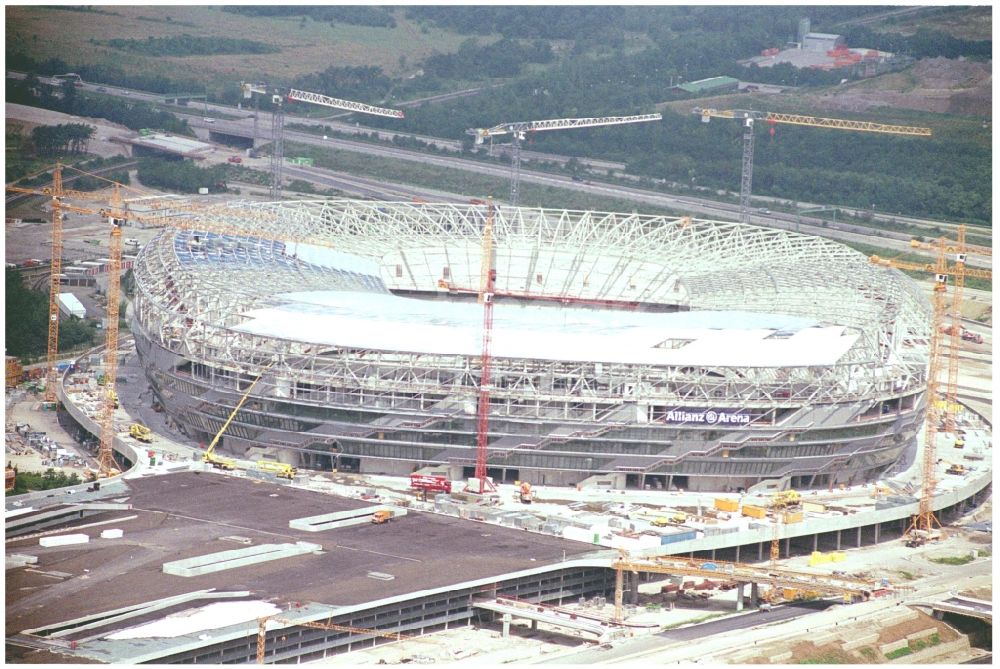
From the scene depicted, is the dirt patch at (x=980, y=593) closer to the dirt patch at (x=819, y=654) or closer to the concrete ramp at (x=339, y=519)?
the dirt patch at (x=819, y=654)

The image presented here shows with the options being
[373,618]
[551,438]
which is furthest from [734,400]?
[373,618]

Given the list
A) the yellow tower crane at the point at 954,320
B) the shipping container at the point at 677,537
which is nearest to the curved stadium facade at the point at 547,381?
the yellow tower crane at the point at 954,320

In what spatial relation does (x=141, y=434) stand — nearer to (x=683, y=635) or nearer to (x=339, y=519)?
(x=339, y=519)

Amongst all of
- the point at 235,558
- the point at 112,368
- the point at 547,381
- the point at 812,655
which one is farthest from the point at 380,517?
the point at 112,368

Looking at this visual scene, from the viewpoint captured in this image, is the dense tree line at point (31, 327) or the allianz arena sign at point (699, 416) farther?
the dense tree line at point (31, 327)

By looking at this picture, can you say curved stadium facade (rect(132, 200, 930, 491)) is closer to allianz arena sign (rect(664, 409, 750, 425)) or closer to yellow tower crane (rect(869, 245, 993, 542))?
allianz arena sign (rect(664, 409, 750, 425))

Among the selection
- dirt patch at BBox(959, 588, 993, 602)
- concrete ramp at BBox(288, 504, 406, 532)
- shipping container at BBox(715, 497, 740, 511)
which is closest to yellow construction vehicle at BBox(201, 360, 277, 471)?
concrete ramp at BBox(288, 504, 406, 532)

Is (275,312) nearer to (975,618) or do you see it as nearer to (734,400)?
(734,400)
